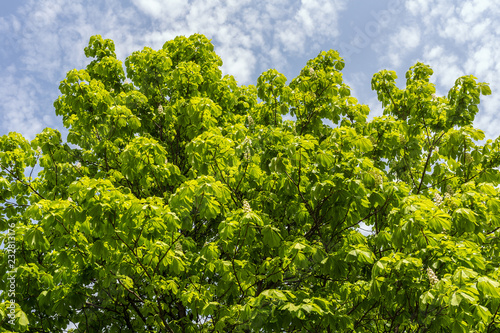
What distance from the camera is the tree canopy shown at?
5336mm

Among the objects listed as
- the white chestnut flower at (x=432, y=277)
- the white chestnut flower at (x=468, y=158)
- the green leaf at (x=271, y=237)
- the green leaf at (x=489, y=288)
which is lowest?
the green leaf at (x=489, y=288)

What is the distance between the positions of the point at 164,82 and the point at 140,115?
1.70 m

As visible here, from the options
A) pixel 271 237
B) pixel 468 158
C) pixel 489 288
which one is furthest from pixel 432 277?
pixel 468 158

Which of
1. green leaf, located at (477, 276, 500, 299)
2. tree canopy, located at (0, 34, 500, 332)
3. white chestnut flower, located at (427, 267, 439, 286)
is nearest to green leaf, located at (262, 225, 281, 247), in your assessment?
tree canopy, located at (0, 34, 500, 332)

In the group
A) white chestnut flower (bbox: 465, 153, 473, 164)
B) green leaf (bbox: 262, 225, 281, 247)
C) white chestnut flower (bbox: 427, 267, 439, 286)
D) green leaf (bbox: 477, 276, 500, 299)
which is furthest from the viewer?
white chestnut flower (bbox: 465, 153, 473, 164)

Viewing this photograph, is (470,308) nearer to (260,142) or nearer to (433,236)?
(433,236)

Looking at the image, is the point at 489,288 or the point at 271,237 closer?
the point at 489,288

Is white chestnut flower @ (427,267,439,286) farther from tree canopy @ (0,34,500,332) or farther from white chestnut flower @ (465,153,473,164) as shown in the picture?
white chestnut flower @ (465,153,473,164)

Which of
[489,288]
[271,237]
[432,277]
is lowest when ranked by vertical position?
[489,288]

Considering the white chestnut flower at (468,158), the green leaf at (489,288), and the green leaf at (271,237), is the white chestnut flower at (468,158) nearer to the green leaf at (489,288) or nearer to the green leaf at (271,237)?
the green leaf at (489,288)

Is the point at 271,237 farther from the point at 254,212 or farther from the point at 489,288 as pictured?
the point at 489,288

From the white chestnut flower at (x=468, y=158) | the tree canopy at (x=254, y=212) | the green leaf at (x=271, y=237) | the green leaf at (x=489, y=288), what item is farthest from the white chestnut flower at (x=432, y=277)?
the white chestnut flower at (x=468, y=158)

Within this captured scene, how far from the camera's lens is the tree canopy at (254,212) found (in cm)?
534

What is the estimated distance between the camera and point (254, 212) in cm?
596
